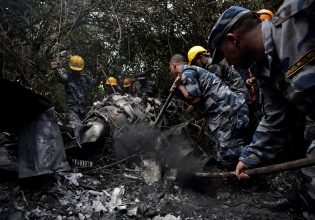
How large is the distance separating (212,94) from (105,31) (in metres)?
4.94

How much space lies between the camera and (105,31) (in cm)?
816

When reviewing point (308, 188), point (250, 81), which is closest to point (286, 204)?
point (308, 188)

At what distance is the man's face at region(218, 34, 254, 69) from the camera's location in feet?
6.09

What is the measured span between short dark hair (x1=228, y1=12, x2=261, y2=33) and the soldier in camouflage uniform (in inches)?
86.6

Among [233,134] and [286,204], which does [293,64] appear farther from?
[233,134]

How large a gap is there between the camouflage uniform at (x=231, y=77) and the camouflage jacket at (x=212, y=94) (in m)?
0.80

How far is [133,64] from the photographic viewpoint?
8914mm

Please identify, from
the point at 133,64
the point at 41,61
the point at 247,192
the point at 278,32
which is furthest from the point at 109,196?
the point at 133,64

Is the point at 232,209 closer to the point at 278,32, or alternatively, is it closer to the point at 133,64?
the point at 278,32

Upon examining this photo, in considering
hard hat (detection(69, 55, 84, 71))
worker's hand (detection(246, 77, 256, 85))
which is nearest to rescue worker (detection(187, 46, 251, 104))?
worker's hand (detection(246, 77, 256, 85))

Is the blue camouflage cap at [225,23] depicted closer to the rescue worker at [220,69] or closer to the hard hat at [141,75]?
the rescue worker at [220,69]

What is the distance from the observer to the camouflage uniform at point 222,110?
13.4ft

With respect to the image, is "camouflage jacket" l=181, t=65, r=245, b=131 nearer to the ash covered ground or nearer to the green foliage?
the ash covered ground

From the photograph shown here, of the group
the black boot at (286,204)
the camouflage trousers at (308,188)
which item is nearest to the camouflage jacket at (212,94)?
the black boot at (286,204)
